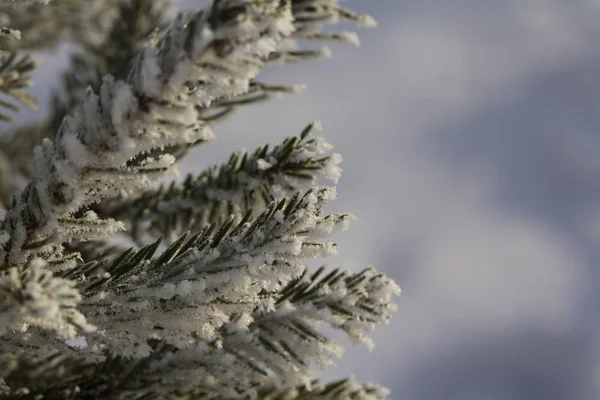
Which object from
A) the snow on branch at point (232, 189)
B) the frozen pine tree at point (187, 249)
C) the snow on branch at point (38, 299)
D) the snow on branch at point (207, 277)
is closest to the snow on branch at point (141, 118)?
the frozen pine tree at point (187, 249)

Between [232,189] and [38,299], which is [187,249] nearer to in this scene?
[38,299]

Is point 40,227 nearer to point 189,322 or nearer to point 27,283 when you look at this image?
point 27,283

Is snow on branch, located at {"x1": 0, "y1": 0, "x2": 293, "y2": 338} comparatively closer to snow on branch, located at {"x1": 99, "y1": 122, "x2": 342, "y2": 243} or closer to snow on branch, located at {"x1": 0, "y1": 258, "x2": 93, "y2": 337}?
snow on branch, located at {"x1": 0, "y1": 258, "x2": 93, "y2": 337}

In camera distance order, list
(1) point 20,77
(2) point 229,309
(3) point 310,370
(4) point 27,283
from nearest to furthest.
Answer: (4) point 27,283
(2) point 229,309
(3) point 310,370
(1) point 20,77

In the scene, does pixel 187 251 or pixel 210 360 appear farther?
pixel 210 360

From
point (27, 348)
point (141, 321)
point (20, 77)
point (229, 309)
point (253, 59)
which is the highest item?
point (20, 77)

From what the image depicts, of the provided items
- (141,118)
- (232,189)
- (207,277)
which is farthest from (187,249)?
(232,189)

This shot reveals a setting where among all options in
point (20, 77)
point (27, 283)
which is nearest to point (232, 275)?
point (27, 283)

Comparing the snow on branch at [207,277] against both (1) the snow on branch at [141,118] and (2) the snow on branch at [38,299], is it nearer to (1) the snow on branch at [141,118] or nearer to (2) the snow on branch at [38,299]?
(1) the snow on branch at [141,118]
